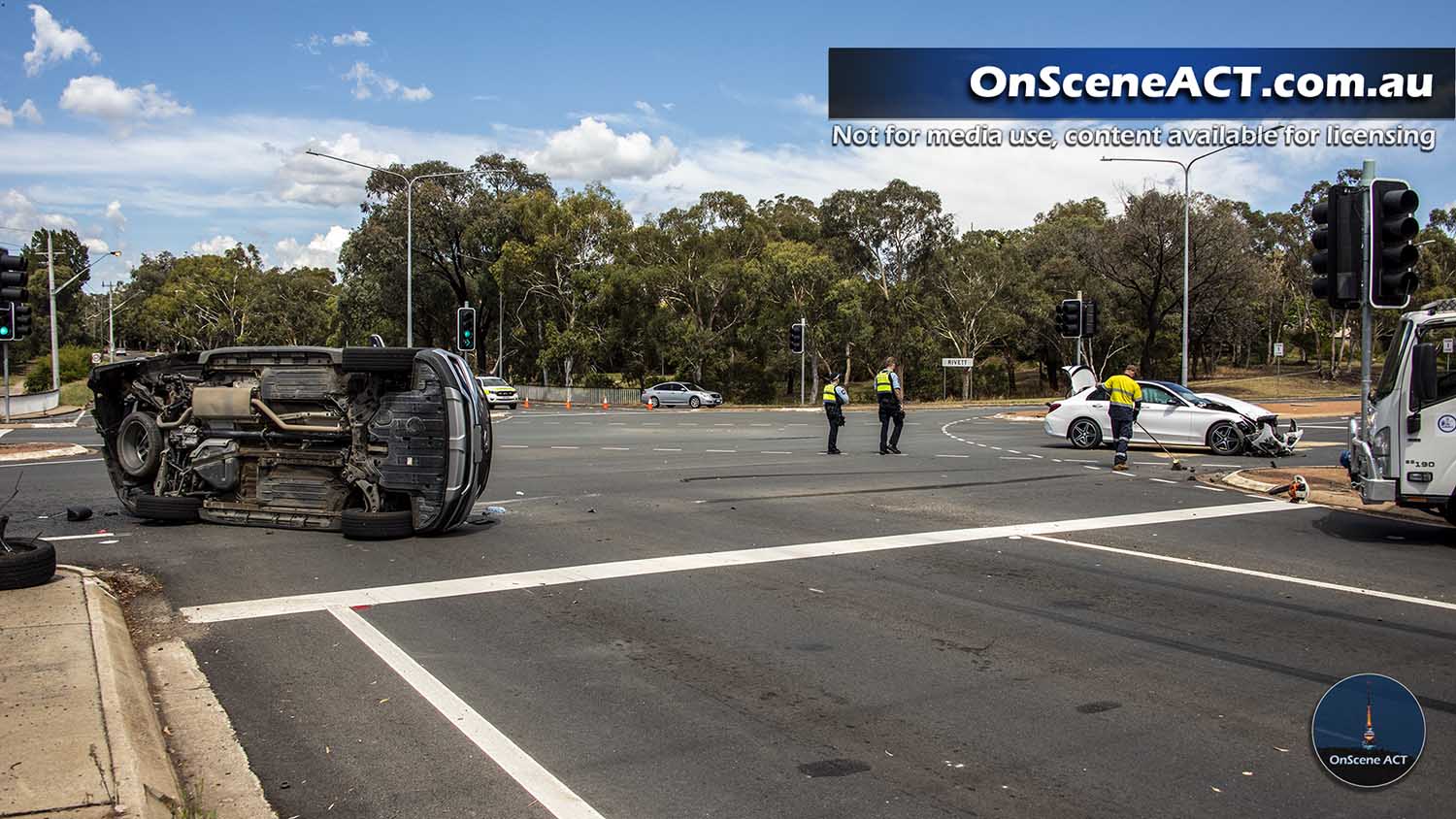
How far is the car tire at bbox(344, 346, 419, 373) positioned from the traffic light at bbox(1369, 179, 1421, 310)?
10.5 meters

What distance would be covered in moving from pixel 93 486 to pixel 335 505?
6390 mm

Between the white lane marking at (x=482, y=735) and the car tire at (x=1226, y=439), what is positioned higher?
the car tire at (x=1226, y=439)

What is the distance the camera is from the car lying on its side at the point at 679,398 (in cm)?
5553

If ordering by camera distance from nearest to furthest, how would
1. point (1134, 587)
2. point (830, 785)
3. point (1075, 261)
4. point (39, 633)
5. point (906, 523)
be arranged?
point (830, 785)
point (39, 633)
point (1134, 587)
point (906, 523)
point (1075, 261)

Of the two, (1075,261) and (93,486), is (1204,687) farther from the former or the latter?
(1075,261)

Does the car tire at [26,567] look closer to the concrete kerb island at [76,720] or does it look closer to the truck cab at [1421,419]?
the concrete kerb island at [76,720]

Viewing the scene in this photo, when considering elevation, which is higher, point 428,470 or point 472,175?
point 472,175

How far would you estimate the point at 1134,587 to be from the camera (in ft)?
27.7

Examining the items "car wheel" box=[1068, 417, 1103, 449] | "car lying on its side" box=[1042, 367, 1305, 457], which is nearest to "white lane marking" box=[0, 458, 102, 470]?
"car lying on its side" box=[1042, 367, 1305, 457]

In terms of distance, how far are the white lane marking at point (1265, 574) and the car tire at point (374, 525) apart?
20.1ft

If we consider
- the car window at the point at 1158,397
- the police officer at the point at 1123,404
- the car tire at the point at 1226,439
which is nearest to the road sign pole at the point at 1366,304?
the police officer at the point at 1123,404

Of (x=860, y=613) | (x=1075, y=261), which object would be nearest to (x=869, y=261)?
(x=1075, y=261)

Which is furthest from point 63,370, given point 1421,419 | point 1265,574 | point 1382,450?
point 1421,419

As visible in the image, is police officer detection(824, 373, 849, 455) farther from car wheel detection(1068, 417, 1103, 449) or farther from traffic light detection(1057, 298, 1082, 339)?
traffic light detection(1057, 298, 1082, 339)
